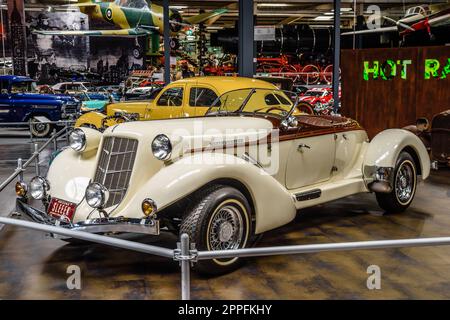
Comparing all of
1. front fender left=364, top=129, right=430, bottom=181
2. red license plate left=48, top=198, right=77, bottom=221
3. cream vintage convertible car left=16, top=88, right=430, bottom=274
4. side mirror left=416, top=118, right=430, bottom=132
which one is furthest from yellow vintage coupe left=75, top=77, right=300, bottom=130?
red license plate left=48, top=198, right=77, bottom=221

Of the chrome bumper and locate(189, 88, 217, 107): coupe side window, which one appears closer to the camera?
the chrome bumper

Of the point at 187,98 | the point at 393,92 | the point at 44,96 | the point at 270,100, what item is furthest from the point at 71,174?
the point at 44,96

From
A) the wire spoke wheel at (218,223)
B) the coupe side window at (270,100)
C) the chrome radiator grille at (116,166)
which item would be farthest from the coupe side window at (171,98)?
the wire spoke wheel at (218,223)

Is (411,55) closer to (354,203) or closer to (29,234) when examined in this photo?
(354,203)

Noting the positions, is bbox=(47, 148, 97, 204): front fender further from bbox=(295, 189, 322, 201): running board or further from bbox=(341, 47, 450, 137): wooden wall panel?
bbox=(341, 47, 450, 137): wooden wall panel

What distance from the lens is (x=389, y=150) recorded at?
6191mm

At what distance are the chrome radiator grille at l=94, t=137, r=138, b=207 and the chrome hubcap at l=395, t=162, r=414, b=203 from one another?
320cm

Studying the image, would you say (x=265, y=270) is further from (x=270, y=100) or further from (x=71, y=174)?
(x=270, y=100)

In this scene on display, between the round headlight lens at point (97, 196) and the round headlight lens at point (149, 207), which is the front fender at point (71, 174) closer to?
the round headlight lens at point (97, 196)

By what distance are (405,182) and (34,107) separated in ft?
34.3

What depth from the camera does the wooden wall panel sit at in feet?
33.5

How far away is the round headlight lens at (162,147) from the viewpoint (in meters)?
4.50

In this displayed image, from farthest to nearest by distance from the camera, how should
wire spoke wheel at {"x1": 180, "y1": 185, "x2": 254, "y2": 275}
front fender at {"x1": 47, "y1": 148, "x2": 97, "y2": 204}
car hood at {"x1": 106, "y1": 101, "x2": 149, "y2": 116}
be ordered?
car hood at {"x1": 106, "y1": 101, "x2": 149, "y2": 116} → front fender at {"x1": 47, "y1": 148, "x2": 97, "y2": 204} → wire spoke wheel at {"x1": 180, "y1": 185, "x2": 254, "y2": 275}
